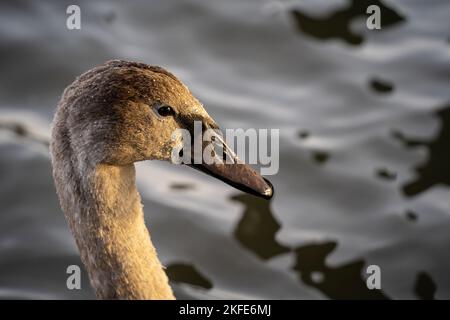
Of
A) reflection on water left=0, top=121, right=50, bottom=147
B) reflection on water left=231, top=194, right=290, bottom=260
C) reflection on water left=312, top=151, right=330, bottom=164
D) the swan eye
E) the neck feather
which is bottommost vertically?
the neck feather

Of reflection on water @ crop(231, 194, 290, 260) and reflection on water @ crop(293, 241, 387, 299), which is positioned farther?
reflection on water @ crop(231, 194, 290, 260)

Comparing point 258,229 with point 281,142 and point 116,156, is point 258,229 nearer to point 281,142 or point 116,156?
point 281,142

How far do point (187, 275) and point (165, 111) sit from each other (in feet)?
8.74

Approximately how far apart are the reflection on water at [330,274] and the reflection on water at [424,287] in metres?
0.26

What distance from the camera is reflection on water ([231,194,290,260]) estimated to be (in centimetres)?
722

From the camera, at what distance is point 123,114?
443cm

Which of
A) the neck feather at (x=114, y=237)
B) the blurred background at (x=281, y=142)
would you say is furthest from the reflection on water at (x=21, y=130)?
the neck feather at (x=114, y=237)

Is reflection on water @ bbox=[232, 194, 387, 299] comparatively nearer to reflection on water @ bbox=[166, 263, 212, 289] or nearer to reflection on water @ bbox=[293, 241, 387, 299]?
reflection on water @ bbox=[293, 241, 387, 299]

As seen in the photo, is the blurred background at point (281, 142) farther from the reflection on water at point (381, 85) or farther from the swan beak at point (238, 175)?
the swan beak at point (238, 175)

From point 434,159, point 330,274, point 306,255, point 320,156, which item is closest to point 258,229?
point 306,255

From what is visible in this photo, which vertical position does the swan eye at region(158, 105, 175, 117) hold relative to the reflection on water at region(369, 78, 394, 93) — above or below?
below

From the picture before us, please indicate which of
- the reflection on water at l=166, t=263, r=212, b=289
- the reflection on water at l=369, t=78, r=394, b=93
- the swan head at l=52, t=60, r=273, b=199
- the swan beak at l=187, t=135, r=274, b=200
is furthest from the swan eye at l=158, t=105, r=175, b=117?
the reflection on water at l=369, t=78, r=394, b=93

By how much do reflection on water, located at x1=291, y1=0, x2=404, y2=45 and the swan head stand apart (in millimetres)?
5128

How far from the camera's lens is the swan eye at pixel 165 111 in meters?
4.50
